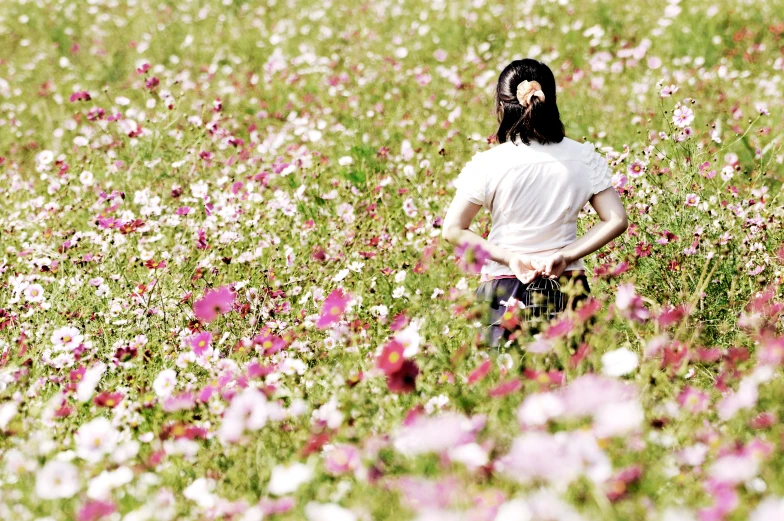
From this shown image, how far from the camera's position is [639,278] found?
10.3ft

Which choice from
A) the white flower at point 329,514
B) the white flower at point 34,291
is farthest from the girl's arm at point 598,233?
the white flower at point 34,291

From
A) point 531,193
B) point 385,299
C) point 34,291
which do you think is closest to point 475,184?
point 531,193

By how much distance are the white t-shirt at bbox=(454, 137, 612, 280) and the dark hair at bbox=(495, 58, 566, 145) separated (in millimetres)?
31

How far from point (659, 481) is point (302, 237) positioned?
2358 mm

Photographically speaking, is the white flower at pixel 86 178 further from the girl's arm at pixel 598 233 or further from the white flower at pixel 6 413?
the girl's arm at pixel 598 233

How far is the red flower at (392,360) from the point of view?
5.25ft

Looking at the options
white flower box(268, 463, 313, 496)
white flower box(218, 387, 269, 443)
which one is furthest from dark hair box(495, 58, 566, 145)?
white flower box(268, 463, 313, 496)

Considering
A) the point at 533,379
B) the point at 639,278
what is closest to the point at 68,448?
the point at 533,379

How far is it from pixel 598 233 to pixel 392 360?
992 mm

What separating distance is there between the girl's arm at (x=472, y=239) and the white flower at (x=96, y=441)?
40.3 inches

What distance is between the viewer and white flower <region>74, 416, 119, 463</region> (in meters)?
1.77

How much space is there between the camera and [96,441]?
71.1 inches

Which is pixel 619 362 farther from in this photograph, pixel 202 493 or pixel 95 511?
pixel 95 511

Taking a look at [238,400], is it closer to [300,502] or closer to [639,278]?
[300,502]
